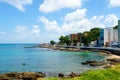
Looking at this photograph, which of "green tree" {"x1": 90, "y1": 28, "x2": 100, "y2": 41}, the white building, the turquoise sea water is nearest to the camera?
the turquoise sea water

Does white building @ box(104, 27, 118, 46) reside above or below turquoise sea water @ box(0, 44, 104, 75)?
above

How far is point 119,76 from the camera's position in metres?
17.7

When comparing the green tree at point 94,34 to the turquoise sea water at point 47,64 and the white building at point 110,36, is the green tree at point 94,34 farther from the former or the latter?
the turquoise sea water at point 47,64

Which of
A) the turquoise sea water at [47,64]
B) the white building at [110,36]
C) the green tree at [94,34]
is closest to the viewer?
the turquoise sea water at [47,64]

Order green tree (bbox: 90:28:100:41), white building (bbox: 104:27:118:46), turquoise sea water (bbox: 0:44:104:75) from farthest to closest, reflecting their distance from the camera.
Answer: green tree (bbox: 90:28:100:41), white building (bbox: 104:27:118:46), turquoise sea water (bbox: 0:44:104:75)

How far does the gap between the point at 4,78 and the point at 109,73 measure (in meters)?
24.0

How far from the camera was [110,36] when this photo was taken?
162m

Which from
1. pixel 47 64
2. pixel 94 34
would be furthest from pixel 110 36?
pixel 47 64

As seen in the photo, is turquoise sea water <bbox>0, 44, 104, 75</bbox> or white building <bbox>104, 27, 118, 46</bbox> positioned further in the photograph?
white building <bbox>104, 27, 118, 46</bbox>

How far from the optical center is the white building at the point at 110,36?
160 m

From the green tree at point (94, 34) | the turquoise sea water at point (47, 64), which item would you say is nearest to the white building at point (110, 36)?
the green tree at point (94, 34)

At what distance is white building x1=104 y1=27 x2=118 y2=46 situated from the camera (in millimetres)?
160250

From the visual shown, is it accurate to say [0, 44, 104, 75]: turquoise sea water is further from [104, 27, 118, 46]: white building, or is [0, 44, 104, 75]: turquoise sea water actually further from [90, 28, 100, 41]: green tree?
[90, 28, 100, 41]: green tree

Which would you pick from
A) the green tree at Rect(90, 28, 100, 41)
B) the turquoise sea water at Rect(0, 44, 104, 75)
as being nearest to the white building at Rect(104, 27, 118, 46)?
the green tree at Rect(90, 28, 100, 41)
